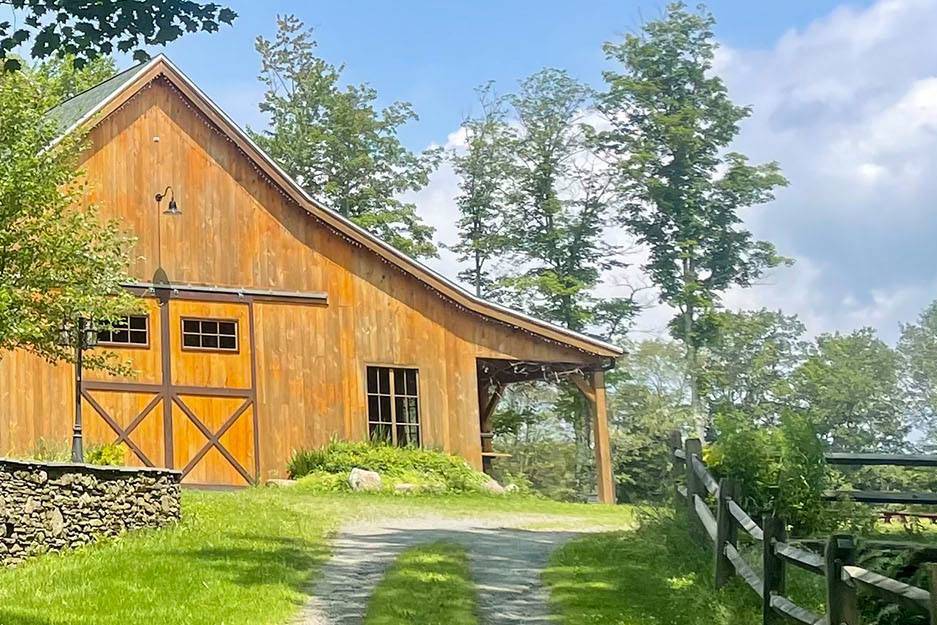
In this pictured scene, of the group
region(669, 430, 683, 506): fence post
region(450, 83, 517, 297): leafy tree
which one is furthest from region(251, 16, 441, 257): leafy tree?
region(669, 430, 683, 506): fence post

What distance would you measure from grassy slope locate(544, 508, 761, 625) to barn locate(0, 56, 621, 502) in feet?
30.6

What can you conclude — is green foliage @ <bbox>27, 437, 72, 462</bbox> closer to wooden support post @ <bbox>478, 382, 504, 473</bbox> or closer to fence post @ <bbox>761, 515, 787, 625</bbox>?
wooden support post @ <bbox>478, 382, 504, 473</bbox>

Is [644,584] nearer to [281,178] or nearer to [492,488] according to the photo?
[492,488]

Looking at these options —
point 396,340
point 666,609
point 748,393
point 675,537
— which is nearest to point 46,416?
point 396,340

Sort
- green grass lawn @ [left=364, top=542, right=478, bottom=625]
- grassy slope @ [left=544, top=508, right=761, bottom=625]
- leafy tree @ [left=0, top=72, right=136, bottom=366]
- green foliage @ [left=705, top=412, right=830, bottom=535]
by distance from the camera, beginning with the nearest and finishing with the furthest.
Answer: grassy slope @ [left=544, top=508, right=761, bottom=625], green grass lawn @ [left=364, top=542, right=478, bottom=625], green foliage @ [left=705, top=412, right=830, bottom=535], leafy tree @ [left=0, top=72, right=136, bottom=366]

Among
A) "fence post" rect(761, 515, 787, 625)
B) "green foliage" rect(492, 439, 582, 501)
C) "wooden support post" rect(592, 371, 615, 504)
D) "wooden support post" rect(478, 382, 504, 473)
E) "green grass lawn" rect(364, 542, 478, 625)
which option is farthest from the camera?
"green foliage" rect(492, 439, 582, 501)

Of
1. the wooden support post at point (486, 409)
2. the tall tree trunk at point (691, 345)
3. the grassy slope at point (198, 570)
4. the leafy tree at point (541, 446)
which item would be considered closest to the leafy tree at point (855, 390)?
the tall tree trunk at point (691, 345)

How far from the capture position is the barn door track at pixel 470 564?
9.77 meters

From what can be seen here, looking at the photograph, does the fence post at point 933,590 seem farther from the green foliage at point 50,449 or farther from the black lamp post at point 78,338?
the green foliage at point 50,449

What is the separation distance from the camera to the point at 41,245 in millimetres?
15664

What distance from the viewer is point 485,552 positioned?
13016 millimetres

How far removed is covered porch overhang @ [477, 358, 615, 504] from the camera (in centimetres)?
2439

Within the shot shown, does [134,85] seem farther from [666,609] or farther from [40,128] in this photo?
[666,609]

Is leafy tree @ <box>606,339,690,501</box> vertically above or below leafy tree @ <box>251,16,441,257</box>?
below
